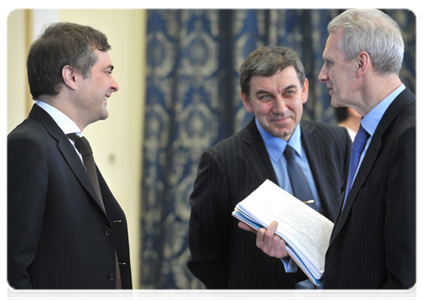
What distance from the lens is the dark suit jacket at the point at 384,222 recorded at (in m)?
1.18

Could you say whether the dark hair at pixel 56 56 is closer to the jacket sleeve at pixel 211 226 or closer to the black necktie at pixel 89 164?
the black necktie at pixel 89 164

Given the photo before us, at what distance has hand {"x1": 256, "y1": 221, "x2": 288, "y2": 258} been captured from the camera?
154 cm

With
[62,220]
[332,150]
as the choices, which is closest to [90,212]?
[62,220]

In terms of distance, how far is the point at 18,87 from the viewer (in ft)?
8.00

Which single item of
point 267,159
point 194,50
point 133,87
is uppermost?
point 194,50

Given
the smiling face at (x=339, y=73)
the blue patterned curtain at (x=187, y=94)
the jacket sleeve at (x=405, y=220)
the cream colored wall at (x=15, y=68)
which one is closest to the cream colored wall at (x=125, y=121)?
the blue patterned curtain at (x=187, y=94)

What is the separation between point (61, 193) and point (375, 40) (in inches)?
44.0

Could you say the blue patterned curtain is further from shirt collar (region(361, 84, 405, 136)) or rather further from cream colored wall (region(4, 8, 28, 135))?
shirt collar (region(361, 84, 405, 136))

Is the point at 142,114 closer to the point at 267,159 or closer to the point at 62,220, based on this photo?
the point at 267,159

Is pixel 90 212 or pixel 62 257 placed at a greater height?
pixel 90 212

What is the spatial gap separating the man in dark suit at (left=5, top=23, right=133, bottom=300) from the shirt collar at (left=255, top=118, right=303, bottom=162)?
2.45 ft

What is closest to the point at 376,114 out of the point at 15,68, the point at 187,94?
the point at 15,68

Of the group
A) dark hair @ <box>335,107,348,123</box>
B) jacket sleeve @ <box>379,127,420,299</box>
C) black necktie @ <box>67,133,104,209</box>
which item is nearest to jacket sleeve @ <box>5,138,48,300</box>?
black necktie @ <box>67,133,104,209</box>

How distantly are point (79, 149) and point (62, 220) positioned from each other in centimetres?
30
